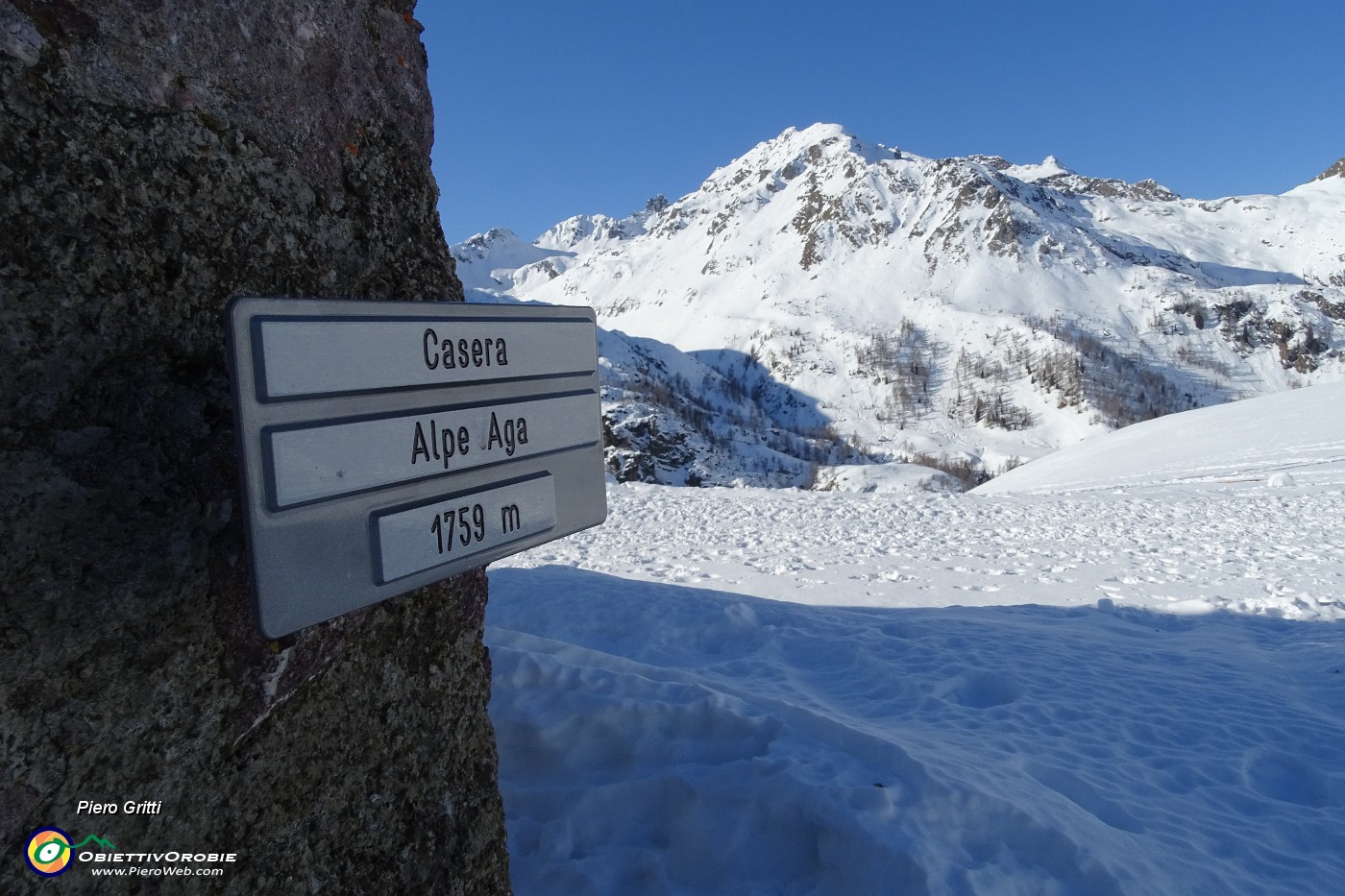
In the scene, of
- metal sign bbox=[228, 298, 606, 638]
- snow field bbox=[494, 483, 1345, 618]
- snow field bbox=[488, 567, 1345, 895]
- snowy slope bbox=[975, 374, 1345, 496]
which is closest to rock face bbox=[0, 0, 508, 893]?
metal sign bbox=[228, 298, 606, 638]

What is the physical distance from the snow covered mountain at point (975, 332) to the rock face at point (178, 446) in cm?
6969

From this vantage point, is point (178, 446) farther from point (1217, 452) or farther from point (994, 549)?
point (1217, 452)

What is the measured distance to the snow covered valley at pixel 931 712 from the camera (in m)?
3.27

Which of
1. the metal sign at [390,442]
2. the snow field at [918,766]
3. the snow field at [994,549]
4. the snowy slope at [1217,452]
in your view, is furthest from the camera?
the snowy slope at [1217,452]

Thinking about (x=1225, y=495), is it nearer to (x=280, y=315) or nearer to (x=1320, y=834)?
(x=1320, y=834)

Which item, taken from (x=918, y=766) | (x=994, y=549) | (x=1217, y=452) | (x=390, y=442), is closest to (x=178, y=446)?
(x=390, y=442)

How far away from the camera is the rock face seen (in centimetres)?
145

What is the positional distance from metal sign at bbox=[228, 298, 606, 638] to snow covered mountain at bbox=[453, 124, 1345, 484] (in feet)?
229

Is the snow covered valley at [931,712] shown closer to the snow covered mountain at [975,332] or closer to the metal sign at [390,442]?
the metal sign at [390,442]

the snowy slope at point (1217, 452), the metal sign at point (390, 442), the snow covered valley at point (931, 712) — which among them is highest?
the metal sign at point (390, 442)

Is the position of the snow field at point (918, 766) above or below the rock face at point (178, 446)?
below

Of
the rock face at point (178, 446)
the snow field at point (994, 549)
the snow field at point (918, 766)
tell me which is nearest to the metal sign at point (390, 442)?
the rock face at point (178, 446)

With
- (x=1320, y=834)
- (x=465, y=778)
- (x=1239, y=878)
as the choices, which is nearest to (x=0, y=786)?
(x=465, y=778)

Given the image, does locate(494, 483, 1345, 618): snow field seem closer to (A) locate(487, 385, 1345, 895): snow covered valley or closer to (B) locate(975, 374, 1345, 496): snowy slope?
(A) locate(487, 385, 1345, 895): snow covered valley
